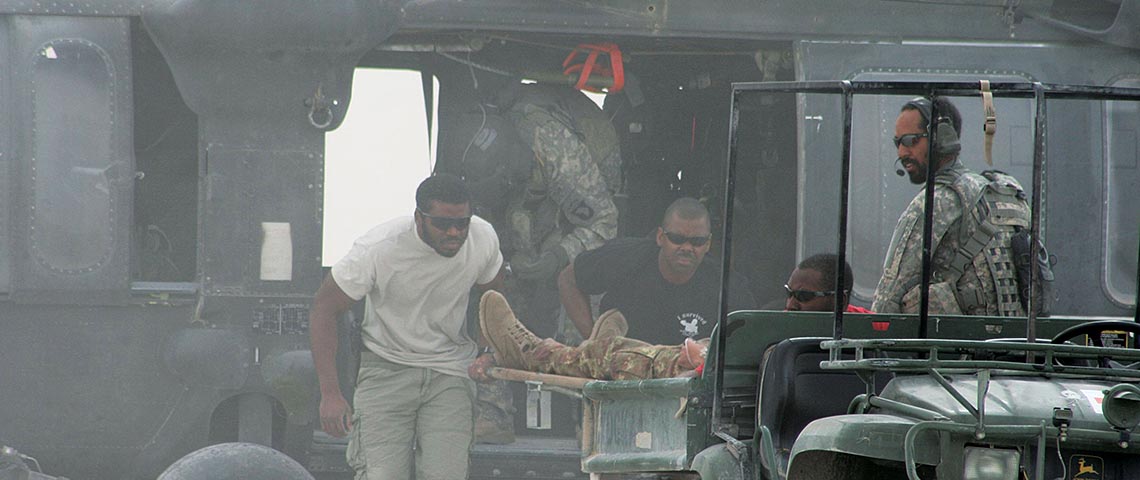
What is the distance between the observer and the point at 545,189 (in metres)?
8.17

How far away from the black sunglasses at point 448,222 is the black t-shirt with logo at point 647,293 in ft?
2.33

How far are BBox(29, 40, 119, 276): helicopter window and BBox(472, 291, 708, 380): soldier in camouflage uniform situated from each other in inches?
74.3

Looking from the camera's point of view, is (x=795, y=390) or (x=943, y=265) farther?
(x=943, y=265)

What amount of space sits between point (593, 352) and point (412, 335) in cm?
118

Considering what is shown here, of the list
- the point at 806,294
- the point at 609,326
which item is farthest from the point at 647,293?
the point at 806,294

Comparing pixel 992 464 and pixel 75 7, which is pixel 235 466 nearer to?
pixel 75 7

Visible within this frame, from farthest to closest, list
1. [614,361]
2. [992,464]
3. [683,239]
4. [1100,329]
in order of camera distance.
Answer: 1. [683,239]
2. [614,361]
3. [1100,329]
4. [992,464]

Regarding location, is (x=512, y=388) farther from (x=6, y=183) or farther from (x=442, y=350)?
(x=6, y=183)

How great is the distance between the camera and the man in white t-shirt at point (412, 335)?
6980mm

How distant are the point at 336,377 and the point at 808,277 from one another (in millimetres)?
2507

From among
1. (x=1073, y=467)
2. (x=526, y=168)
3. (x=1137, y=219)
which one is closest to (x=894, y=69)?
(x=1137, y=219)

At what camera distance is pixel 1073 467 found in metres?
3.49

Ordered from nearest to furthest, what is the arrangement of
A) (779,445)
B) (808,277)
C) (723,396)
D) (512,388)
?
(779,445) → (723,396) → (808,277) → (512,388)

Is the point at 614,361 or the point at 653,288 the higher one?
the point at 653,288
